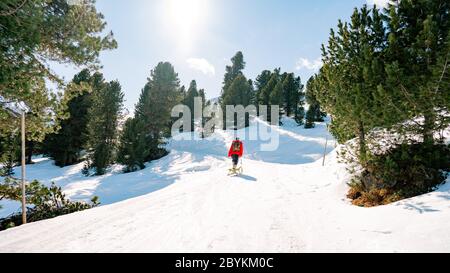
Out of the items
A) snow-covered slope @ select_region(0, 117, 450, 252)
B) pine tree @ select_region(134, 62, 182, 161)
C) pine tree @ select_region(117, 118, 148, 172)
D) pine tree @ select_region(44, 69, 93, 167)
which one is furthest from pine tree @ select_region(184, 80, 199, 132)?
snow-covered slope @ select_region(0, 117, 450, 252)

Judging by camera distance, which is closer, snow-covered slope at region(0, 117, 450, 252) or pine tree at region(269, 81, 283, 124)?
snow-covered slope at region(0, 117, 450, 252)

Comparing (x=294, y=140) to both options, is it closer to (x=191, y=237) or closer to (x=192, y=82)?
(x=192, y=82)

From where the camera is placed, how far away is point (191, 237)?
4.54m

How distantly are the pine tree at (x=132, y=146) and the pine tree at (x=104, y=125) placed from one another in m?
2.52

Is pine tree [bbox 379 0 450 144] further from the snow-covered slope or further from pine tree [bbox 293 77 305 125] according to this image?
pine tree [bbox 293 77 305 125]

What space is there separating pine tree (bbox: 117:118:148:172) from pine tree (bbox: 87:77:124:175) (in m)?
2.52

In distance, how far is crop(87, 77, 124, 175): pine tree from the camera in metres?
27.0

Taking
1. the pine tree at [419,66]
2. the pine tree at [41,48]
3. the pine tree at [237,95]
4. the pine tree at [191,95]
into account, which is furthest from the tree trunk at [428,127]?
the pine tree at [191,95]

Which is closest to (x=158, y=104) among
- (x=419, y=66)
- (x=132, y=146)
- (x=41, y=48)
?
(x=132, y=146)

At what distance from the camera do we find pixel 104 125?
28.6 metres

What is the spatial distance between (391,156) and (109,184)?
17.4 m

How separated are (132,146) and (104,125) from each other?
5.43m

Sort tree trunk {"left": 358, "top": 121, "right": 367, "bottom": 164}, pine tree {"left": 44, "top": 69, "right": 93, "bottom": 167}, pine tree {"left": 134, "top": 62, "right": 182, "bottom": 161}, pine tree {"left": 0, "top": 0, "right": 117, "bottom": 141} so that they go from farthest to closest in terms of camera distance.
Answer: pine tree {"left": 44, "top": 69, "right": 93, "bottom": 167} → pine tree {"left": 134, "top": 62, "right": 182, "bottom": 161} → tree trunk {"left": 358, "top": 121, "right": 367, "bottom": 164} → pine tree {"left": 0, "top": 0, "right": 117, "bottom": 141}
